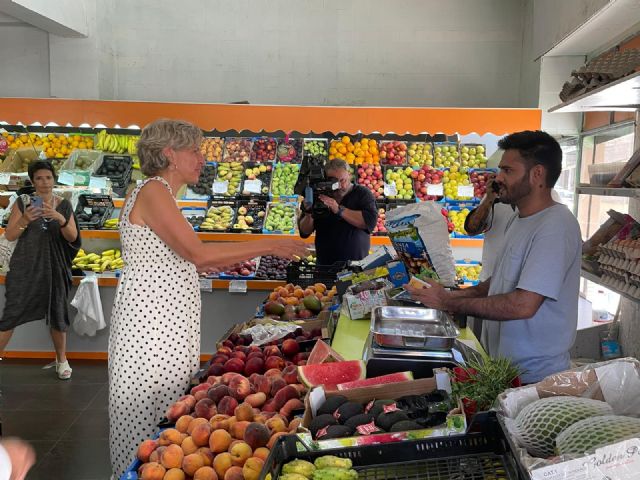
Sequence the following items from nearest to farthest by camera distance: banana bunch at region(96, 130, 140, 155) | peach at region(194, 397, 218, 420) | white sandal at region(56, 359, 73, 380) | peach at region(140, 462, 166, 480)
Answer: peach at region(140, 462, 166, 480) < peach at region(194, 397, 218, 420) < white sandal at region(56, 359, 73, 380) < banana bunch at region(96, 130, 140, 155)

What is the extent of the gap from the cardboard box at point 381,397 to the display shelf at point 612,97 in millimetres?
1832

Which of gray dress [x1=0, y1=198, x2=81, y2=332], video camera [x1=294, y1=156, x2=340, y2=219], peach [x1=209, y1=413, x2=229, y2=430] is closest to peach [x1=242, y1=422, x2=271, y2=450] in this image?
peach [x1=209, y1=413, x2=229, y2=430]

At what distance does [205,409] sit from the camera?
76.0 inches

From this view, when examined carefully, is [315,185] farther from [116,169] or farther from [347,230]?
[116,169]

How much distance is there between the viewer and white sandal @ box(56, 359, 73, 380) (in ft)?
17.3

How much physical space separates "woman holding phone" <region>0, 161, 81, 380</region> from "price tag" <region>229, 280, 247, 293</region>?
4.70 ft

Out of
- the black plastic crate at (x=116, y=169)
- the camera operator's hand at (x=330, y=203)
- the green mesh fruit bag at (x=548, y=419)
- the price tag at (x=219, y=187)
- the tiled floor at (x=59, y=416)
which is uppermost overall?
the black plastic crate at (x=116, y=169)

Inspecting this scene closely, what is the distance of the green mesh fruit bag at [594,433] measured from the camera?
4.03 ft

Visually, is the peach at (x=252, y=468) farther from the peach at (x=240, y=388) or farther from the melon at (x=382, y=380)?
the peach at (x=240, y=388)

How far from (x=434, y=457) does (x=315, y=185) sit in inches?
135

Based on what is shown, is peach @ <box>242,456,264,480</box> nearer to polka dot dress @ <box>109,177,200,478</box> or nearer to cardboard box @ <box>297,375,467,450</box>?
cardboard box @ <box>297,375,467,450</box>

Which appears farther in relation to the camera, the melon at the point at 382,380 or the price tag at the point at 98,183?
the price tag at the point at 98,183

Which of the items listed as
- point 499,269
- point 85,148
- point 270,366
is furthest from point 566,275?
point 85,148

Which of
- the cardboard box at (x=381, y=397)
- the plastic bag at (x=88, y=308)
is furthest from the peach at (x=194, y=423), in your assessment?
the plastic bag at (x=88, y=308)
